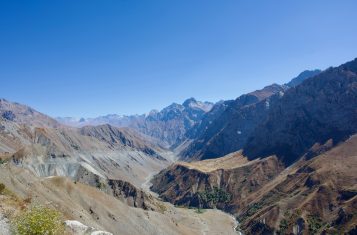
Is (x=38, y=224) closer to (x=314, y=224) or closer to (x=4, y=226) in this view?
(x=4, y=226)

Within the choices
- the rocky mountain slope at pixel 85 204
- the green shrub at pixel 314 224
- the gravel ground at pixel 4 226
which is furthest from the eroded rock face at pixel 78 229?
the green shrub at pixel 314 224

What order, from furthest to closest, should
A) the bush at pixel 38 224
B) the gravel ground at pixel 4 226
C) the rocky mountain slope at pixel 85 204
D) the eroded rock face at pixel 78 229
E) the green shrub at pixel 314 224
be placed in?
the green shrub at pixel 314 224
the rocky mountain slope at pixel 85 204
the eroded rock face at pixel 78 229
the gravel ground at pixel 4 226
the bush at pixel 38 224

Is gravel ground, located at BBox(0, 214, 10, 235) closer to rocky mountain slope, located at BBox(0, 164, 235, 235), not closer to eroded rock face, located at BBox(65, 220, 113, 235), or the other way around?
eroded rock face, located at BBox(65, 220, 113, 235)

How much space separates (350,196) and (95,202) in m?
127

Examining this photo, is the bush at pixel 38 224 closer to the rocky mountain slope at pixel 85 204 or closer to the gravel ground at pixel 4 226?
the gravel ground at pixel 4 226

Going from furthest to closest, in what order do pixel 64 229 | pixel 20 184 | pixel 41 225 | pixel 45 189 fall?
pixel 45 189
pixel 20 184
pixel 64 229
pixel 41 225

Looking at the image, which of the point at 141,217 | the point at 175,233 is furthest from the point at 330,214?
the point at 141,217

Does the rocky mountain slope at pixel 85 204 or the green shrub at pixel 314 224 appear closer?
the rocky mountain slope at pixel 85 204

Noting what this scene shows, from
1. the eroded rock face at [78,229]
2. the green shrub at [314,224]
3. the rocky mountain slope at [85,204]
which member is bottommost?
the green shrub at [314,224]

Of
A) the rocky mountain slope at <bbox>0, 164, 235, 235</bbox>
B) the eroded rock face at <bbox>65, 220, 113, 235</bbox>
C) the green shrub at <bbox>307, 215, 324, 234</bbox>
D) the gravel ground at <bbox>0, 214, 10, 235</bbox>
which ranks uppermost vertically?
the gravel ground at <bbox>0, 214, 10, 235</bbox>

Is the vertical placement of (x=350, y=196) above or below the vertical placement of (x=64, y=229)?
below

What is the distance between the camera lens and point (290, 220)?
192 m

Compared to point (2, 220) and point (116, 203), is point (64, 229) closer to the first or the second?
point (2, 220)

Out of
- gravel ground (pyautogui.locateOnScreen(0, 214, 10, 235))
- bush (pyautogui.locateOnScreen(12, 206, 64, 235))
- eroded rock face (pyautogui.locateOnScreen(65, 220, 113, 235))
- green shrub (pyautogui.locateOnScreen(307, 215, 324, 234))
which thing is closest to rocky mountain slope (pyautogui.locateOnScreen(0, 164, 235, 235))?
green shrub (pyautogui.locateOnScreen(307, 215, 324, 234))
